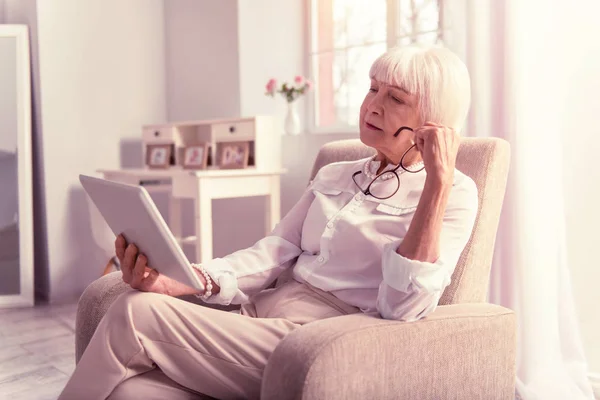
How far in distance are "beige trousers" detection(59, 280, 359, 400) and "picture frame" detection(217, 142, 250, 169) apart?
6.55 ft

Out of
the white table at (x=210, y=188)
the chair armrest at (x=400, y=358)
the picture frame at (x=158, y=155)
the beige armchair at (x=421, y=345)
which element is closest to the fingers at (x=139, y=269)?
the beige armchair at (x=421, y=345)

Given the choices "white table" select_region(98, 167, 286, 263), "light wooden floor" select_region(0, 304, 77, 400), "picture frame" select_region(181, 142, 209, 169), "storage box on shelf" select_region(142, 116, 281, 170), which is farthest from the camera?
"picture frame" select_region(181, 142, 209, 169)

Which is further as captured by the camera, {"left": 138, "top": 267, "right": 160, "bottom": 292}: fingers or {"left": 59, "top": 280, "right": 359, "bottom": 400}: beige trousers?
{"left": 138, "top": 267, "right": 160, "bottom": 292}: fingers

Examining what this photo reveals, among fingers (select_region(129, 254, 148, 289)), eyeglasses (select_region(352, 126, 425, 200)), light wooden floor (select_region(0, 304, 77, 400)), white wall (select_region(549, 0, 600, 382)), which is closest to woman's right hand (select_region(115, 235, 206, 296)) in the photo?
fingers (select_region(129, 254, 148, 289))

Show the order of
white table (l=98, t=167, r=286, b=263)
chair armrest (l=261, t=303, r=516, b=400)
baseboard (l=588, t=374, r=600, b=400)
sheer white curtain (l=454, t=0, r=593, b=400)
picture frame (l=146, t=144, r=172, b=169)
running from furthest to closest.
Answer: picture frame (l=146, t=144, r=172, b=169), white table (l=98, t=167, r=286, b=263), baseboard (l=588, t=374, r=600, b=400), sheer white curtain (l=454, t=0, r=593, b=400), chair armrest (l=261, t=303, r=516, b=400)

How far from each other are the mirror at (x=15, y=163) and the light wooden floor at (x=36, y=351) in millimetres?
240

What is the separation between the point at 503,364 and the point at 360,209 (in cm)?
45

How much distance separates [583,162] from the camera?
2254 millimetres

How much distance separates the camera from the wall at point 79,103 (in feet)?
12.8

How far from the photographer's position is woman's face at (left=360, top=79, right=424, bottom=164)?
1.53 metres

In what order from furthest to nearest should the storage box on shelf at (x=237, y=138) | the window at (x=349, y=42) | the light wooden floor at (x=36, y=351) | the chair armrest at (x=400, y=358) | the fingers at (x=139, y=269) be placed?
the storage box on shelf at (x=237, y=138) → the window at (x=349, y=42) → the light wooden floor at (x=36, y=351) → the fingers at (x=139, y=269) → the chair armrest at (x=400, y=358)

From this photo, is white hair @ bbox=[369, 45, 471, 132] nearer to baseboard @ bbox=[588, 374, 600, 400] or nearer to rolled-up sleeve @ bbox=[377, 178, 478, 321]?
rolled-up sleeve @ bbox=[377, 178, 478, 321]

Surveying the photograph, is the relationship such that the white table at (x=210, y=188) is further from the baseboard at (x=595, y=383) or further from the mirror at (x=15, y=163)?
the baseboard at (x=595, y=383)

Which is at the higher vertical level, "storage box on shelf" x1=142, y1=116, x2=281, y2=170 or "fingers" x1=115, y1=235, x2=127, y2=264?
"storage box on shelf" x1=142, y1=116, x2=281, y2=170
